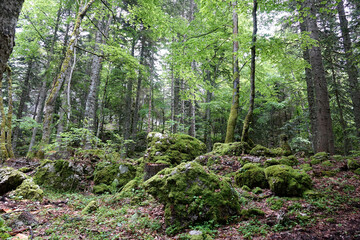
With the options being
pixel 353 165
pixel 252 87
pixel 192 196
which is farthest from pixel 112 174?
pixel 353 165

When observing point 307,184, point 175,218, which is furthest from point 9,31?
point 307,184

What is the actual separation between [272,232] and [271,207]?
1079mm

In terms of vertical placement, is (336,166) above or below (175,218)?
above

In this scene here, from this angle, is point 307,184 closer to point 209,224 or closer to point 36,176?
point 209,224

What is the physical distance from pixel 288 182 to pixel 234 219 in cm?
195

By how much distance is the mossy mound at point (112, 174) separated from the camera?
6925 mm

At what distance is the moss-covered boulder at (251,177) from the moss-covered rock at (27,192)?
5964mm

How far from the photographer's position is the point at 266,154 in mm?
7219

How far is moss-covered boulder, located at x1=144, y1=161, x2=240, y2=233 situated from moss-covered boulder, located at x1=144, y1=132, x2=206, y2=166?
346 cm

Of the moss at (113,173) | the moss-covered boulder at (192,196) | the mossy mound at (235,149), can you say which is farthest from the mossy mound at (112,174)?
the mossy mound at (235,149)

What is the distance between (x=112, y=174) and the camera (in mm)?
7227

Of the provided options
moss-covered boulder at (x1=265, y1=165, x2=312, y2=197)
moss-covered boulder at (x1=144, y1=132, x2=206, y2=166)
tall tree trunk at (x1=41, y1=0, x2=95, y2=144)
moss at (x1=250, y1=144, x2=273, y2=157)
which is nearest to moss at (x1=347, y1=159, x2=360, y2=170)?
moss-covered boulder at (x1=265, y1=165, x2=312, y2=197)

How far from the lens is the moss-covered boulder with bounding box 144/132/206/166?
7.73m

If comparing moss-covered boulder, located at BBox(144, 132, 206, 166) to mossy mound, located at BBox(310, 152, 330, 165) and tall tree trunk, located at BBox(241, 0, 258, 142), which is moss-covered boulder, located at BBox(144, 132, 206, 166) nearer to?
tall tree trunk, located at BBox(241, 0, 258, 142)
